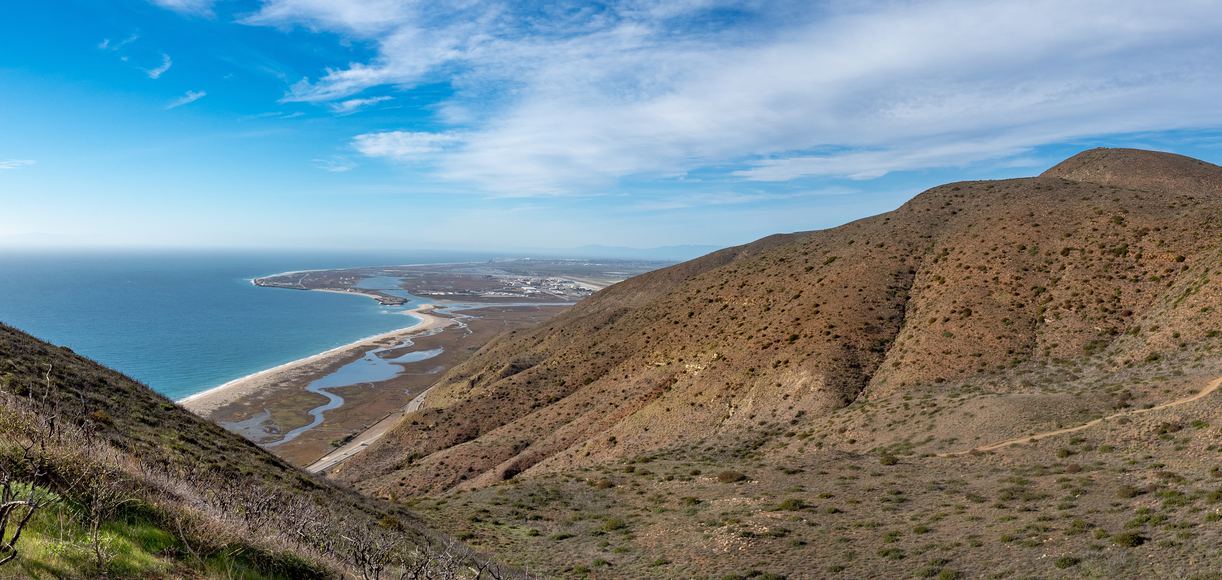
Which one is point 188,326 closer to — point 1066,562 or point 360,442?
point 360,442

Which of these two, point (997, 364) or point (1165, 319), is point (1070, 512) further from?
point (1165, 319)

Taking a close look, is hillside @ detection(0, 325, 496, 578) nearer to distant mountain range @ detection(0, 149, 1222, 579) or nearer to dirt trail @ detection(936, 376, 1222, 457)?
distant mountain range @ detection(0, 149, 1222, 579)

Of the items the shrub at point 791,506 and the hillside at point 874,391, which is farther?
the shrub at point 791,506

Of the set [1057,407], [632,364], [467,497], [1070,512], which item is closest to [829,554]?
[1070,512]

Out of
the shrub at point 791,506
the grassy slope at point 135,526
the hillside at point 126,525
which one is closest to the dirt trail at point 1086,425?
the shrub at point 791,506

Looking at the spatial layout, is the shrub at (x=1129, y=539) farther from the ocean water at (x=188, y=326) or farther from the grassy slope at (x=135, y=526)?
the ocean water at (x=188, y=326)

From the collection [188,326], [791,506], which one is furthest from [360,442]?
[188,326]

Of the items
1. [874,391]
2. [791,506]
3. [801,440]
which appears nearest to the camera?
[791,506]
